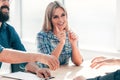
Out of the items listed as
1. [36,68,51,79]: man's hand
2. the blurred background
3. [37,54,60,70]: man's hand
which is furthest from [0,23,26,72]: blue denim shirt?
[37,54,60,70]: man's hand

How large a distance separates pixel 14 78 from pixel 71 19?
2.02 metres

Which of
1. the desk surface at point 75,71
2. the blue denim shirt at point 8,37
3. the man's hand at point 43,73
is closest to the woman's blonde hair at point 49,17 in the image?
the blue denim shirt at point 8,37

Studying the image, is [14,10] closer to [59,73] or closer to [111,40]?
[111,40]

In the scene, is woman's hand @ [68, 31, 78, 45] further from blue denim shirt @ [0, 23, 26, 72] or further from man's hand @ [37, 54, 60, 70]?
man's hand @ [37, 54, 60, 70]

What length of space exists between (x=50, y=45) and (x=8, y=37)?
44 cm

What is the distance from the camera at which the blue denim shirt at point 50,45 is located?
274cm

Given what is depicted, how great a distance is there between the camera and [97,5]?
3.53 metres

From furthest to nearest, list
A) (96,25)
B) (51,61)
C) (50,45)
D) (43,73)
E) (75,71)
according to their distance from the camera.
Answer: (96,25) → (50,45) → (75,71) → (43,73) → (51,61)

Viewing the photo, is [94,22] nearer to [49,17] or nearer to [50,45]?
[49,17]

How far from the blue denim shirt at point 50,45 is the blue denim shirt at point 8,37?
8.6 inches

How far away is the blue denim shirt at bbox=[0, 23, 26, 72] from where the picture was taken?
2.78m

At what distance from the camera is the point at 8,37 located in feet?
9.25

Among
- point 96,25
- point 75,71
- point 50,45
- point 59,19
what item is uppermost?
point 59,19

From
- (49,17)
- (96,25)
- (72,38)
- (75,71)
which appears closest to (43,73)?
(75,71)
